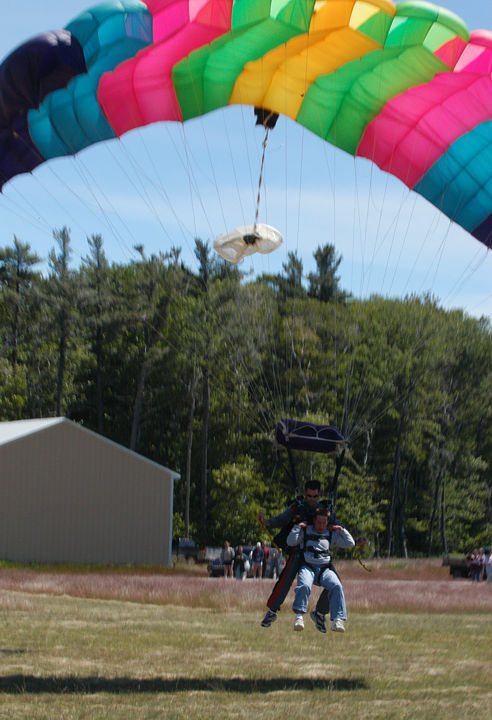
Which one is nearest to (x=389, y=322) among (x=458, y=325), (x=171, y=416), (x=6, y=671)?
(x=458, y=325)

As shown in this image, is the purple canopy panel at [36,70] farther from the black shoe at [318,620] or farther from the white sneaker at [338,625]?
the white sneaker at [338,625]

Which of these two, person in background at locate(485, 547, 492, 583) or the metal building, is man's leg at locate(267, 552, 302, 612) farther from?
the metal building

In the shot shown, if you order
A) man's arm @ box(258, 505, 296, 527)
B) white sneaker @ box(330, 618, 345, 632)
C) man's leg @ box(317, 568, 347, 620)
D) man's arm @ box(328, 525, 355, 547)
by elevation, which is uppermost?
man's arm @ box(258, 505, 296, 527)

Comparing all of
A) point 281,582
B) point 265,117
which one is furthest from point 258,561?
point 281,582

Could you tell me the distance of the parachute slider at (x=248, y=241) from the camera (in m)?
12.1

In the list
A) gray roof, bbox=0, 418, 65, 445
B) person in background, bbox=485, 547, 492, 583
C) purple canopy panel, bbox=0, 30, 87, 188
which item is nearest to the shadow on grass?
purple canopy panel, bbox=0, 30, 87, 188

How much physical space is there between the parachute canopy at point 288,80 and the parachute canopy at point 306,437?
3.78 m

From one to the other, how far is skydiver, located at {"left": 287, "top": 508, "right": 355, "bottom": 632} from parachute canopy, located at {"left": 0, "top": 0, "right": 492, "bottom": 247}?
4787 millimetres

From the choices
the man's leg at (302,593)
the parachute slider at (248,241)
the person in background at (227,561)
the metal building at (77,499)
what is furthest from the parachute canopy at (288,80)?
the metal building at (77,499)

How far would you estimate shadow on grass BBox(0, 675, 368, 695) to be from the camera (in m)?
7.96

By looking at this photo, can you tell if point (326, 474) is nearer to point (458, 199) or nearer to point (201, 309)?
point (201, 309)

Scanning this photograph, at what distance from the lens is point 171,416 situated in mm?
49625

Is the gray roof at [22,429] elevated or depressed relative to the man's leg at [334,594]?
elevated

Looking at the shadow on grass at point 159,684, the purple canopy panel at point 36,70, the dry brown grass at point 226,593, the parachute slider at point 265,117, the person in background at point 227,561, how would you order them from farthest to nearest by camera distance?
the person in background at point 227,561
the dry brown grass at point 226,593
the parachute slider at point 265,117
the purple canopy panel at point 36,70
the shadow on grass at point 159,684
